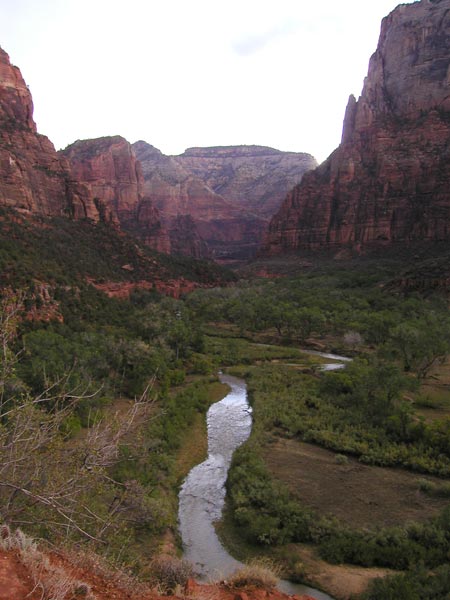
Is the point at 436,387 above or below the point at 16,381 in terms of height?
below

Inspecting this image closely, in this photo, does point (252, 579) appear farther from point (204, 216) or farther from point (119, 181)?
point (204, 216)

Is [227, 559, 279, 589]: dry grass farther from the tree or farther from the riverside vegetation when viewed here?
the tree

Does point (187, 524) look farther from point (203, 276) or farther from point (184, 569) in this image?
point (203, 276)

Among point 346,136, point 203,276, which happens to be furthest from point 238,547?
point 346,136

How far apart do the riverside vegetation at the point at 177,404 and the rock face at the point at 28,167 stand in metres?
5.02

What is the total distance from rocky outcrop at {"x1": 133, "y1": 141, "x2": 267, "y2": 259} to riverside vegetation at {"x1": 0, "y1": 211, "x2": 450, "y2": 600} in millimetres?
99478

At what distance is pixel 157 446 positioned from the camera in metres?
22.3

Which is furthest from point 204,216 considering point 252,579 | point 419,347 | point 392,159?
point 252,579

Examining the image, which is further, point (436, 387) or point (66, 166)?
point (66, 166)

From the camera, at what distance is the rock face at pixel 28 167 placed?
57594mm

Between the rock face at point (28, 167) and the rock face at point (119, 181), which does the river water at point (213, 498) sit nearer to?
the rock face at point (28, 167)

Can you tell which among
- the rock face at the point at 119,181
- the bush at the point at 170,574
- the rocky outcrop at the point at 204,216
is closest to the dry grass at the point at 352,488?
the bush at the point at 170,574

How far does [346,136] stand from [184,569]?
130 m

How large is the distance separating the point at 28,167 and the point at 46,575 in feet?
213
